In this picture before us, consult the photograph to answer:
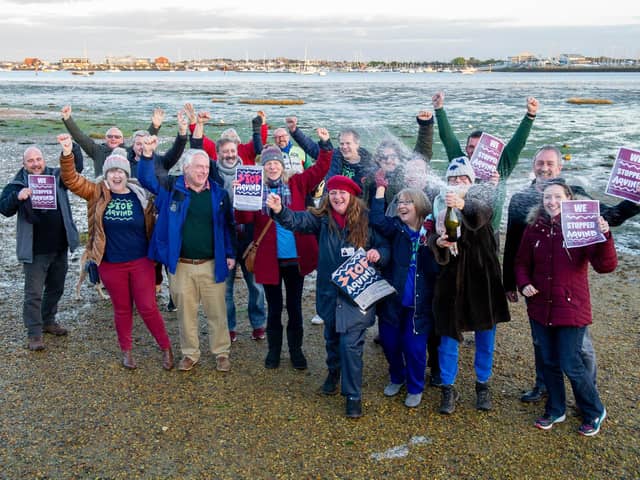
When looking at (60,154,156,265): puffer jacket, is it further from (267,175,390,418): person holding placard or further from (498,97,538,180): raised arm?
(498,97,538,180): raised arm

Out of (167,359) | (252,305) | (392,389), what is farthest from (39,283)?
(392,389)

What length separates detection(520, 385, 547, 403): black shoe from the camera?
18.5ft

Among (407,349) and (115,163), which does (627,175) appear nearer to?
(407,349)

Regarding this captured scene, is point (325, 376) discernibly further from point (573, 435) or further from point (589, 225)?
point (589, 225)

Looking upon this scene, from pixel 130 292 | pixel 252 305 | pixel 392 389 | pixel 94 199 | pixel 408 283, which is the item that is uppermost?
pixel 94 199

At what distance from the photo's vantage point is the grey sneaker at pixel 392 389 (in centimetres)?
582

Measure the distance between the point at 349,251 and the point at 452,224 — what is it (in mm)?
1051

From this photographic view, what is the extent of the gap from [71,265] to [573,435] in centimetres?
790

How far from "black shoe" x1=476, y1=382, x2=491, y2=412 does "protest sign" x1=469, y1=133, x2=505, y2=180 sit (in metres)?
1.91

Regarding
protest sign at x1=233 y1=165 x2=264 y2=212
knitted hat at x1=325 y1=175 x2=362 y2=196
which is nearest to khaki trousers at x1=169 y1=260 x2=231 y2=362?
protest sign at x1=233 y1=165 x2=264 y2=212

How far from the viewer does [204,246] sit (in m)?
6.03

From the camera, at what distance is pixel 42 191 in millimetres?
6426

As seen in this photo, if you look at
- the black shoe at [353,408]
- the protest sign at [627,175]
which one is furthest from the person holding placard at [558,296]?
the black shoe at [353,408]

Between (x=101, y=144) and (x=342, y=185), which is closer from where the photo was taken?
(x=342, y=185)
